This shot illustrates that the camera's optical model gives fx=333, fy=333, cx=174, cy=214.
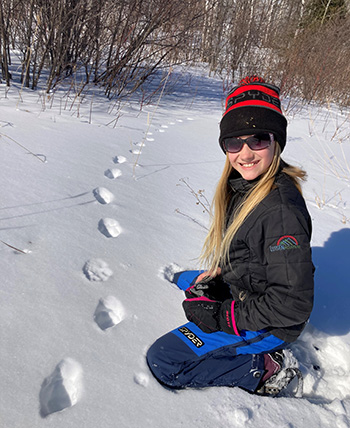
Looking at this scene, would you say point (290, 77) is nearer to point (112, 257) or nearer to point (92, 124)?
point (92, 124)

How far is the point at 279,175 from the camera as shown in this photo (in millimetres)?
1213

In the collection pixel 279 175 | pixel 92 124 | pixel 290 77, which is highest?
pixel 290 77

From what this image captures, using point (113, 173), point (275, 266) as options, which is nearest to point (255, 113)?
point (275, 266)

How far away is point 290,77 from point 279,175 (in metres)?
5.87

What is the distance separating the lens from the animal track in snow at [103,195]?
2.12 meters

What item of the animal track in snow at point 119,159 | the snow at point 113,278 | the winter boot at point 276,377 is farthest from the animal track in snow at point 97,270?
the animal track in snow at point 119,159

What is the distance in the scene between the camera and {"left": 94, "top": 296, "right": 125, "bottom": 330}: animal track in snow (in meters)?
1.30

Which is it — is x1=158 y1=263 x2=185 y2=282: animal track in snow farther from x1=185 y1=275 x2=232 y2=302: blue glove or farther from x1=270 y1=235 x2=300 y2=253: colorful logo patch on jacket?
x1=270 y1=235 x2=300 y2=253: colorful logo patch on jacket

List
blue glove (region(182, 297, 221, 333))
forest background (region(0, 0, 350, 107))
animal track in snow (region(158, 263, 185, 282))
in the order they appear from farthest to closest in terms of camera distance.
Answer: forest background (region(0, 0, 350, 107)), animal track in snow (region(158, 263, 185, 282)), blue glove (region(182, 297, 221, 333))

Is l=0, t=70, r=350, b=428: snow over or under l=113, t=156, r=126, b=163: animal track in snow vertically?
under

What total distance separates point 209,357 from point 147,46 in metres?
4.41

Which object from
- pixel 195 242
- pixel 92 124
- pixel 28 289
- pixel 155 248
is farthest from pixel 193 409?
pixel 92 124

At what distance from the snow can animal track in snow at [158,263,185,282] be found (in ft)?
0.05

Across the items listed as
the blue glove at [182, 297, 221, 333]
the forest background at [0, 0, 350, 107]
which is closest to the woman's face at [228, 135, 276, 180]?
the blue glove at [182, 297, 221, 333]
